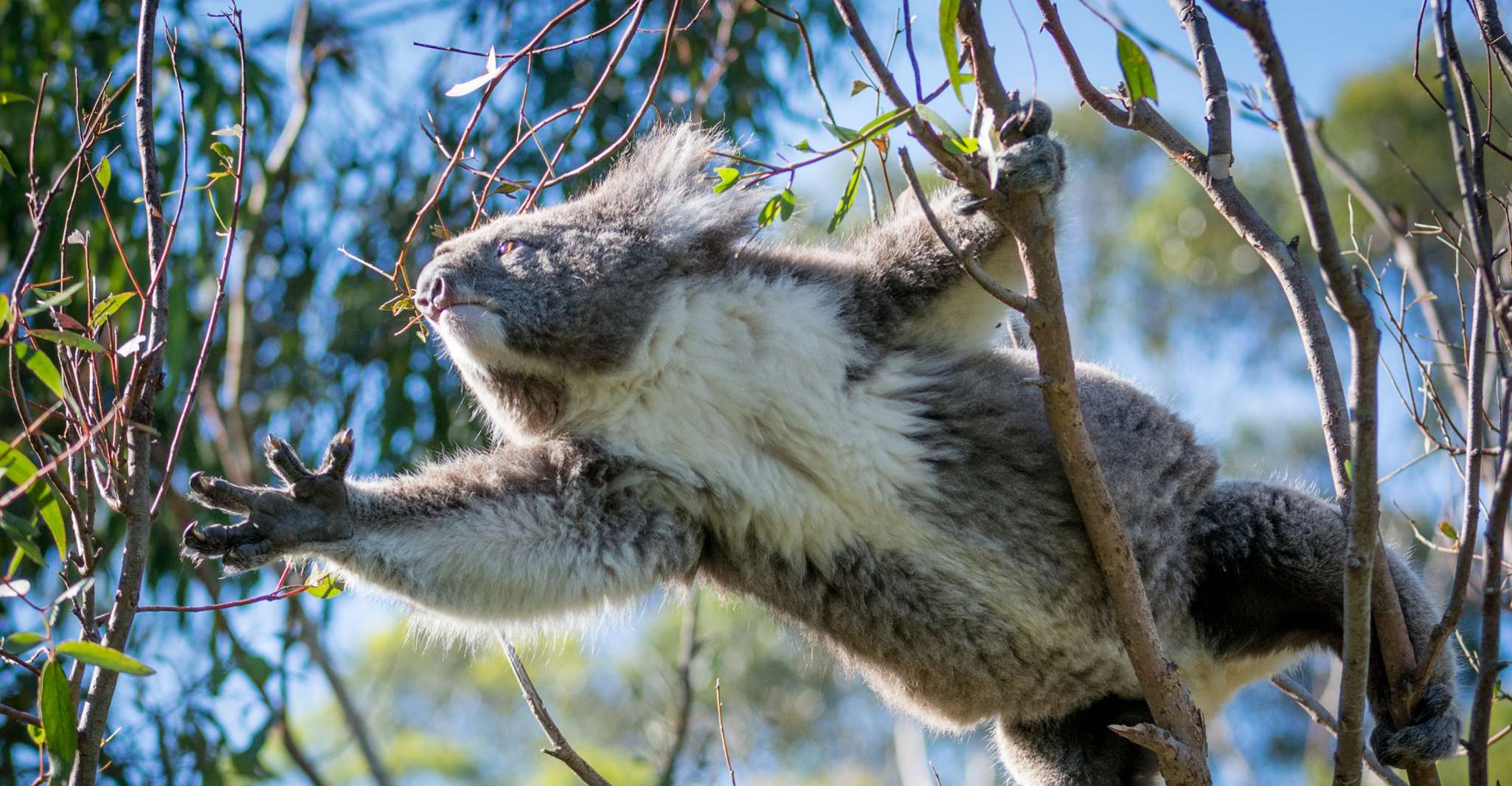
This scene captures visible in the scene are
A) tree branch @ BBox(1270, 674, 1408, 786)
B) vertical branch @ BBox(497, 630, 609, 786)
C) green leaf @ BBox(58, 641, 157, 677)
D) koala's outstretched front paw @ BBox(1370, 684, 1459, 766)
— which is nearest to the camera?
green leaf @ BBox(58, 641, 157, 677)

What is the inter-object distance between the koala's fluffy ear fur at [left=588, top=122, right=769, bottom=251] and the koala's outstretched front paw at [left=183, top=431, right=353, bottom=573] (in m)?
0.93

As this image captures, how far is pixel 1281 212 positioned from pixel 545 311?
13.0m

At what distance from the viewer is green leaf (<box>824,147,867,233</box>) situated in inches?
78.7

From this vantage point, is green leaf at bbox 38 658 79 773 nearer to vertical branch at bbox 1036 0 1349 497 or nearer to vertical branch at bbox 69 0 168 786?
Answer: vertical branch at bbox 69 0 168 786

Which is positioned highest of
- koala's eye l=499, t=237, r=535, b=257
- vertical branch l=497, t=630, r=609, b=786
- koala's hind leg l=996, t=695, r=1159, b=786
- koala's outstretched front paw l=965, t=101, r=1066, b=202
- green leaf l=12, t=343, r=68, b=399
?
koala's eye l=499, t=237, r=535, b=257

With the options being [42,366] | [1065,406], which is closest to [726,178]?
[1065,406]

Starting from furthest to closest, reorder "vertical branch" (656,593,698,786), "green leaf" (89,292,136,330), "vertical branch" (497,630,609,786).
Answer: "vertical branch" (656,593,698,786) < "vertical branch" (497,630,609,786) < "green leaf" (89,292,136,330)

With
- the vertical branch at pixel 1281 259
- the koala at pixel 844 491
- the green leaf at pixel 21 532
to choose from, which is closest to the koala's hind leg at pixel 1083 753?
the koala at pixel 844 491

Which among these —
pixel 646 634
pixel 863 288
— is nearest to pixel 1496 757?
pixel 863 288

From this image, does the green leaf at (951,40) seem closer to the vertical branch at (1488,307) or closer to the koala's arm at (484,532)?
the vertical branch at (1488,307)

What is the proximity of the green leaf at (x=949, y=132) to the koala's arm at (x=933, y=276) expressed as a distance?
2.11 ft

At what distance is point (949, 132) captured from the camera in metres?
1.87

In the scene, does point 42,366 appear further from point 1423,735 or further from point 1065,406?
point 1423,735

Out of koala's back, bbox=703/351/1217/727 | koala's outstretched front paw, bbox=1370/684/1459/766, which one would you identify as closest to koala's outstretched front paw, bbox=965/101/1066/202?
koala's back, bbox=703/351/1217/727
